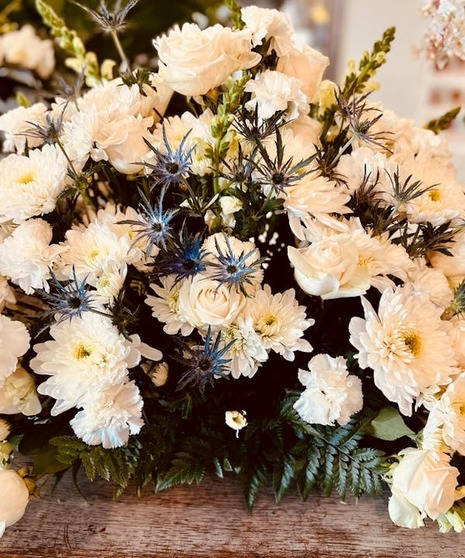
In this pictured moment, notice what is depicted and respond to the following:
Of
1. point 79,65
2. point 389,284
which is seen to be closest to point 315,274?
point 389,284

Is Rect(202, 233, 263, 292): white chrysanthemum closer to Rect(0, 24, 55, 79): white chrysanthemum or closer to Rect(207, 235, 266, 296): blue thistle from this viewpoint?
Rect(207, 235, 266, 296): blue thistle

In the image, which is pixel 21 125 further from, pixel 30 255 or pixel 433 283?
pixel 433 283

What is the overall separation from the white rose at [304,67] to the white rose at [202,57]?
6 centimetres

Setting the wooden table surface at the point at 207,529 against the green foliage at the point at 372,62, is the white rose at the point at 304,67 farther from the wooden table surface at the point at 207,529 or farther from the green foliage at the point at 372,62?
the wooden table surface at the point at 207,529

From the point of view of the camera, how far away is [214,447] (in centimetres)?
67

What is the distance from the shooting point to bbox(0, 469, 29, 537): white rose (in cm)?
58

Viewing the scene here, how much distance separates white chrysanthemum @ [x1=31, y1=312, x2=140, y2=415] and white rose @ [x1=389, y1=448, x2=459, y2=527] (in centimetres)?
30

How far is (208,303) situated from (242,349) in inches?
3.0

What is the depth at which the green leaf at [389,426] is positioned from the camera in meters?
0.62

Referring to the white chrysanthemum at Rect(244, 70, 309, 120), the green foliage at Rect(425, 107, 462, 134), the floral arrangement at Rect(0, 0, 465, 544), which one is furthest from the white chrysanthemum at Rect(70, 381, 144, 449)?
the green foliage at Rect(425, 107, 462, 134)

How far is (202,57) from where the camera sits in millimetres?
579

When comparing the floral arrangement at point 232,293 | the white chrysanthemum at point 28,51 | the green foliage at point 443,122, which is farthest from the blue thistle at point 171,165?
the white chrysanthemum at point 28,51

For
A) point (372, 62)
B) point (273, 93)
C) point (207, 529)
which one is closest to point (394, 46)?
point (372, 62)

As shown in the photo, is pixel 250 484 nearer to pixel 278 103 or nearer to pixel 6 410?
pixel 6 410
